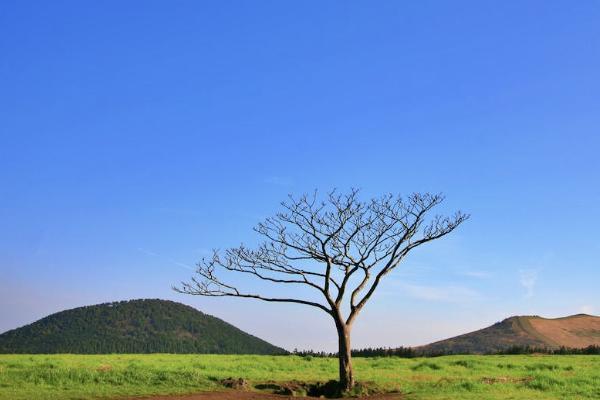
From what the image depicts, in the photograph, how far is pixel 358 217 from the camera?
34.7 metres

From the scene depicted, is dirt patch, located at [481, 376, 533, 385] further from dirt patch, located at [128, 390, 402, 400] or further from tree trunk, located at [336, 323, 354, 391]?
tree trunk, located at [336, 323, 354, 391]

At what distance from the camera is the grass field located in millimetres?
27797

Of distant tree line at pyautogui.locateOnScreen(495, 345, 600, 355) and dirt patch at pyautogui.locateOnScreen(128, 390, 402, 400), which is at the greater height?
distant tree line at pyautogui.locateOnScreen(495, 345, 600, 355)

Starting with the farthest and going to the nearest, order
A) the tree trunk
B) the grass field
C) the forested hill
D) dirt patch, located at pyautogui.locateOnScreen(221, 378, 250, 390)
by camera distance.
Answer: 1. the forested hill
2. dirt patch, located at pyautogui.locateOnScreen(221, 378, 250, 390)
3. the tree trunk
4. the grass field

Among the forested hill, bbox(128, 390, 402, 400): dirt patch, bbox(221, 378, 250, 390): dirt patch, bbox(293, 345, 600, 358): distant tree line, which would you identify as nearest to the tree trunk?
bbox(128, 390, 402, 400): dirt patch

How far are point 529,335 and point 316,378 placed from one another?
4742 cm

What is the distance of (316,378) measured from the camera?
35.9 metres

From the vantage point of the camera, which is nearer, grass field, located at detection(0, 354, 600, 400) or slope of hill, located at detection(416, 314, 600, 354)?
grass field, located at detection(0, 354, 600, 400)

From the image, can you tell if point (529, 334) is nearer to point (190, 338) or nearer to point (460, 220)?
point (460, 220)

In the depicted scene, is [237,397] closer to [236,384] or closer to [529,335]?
[236,384]

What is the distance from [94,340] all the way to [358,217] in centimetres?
17580

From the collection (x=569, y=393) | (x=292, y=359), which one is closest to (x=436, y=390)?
(x=569, y=393)

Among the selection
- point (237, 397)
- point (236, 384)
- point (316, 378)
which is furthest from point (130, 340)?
point (237, 397)

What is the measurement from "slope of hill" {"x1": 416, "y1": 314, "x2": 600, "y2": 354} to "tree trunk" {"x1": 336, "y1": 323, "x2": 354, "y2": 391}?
44239 millimetres
